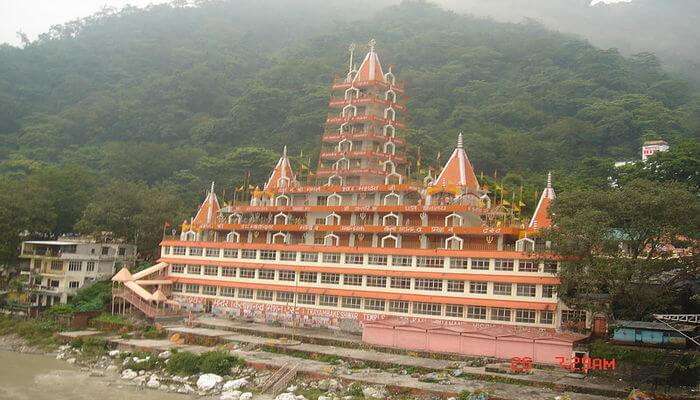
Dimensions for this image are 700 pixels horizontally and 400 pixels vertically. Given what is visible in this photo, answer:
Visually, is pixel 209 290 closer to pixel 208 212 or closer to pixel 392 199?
pixel 208 212

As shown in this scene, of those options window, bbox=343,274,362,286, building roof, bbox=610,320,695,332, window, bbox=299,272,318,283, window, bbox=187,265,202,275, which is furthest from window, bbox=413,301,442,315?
window, bbox=187,265,202,275

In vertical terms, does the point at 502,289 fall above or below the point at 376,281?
above

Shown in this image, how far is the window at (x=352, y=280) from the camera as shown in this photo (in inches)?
1483

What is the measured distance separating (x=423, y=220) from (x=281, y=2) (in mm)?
125113

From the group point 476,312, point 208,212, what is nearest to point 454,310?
point 476,312

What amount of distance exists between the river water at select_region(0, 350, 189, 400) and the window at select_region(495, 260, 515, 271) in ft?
55.0

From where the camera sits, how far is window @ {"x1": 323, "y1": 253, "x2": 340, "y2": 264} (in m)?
38.7

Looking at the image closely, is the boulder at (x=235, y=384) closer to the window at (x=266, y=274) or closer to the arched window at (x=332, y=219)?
the window at (x=266, y=274)

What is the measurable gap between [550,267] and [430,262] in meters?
6.48

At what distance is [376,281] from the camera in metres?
37.1

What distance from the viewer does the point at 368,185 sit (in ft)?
135

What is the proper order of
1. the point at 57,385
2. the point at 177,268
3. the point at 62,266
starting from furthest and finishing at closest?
the point at 62,266, the point at 177,268, the point at 57,385

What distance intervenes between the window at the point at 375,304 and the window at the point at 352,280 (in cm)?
122

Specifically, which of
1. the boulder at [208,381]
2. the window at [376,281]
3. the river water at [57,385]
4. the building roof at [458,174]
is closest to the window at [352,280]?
the window at [376,281]
